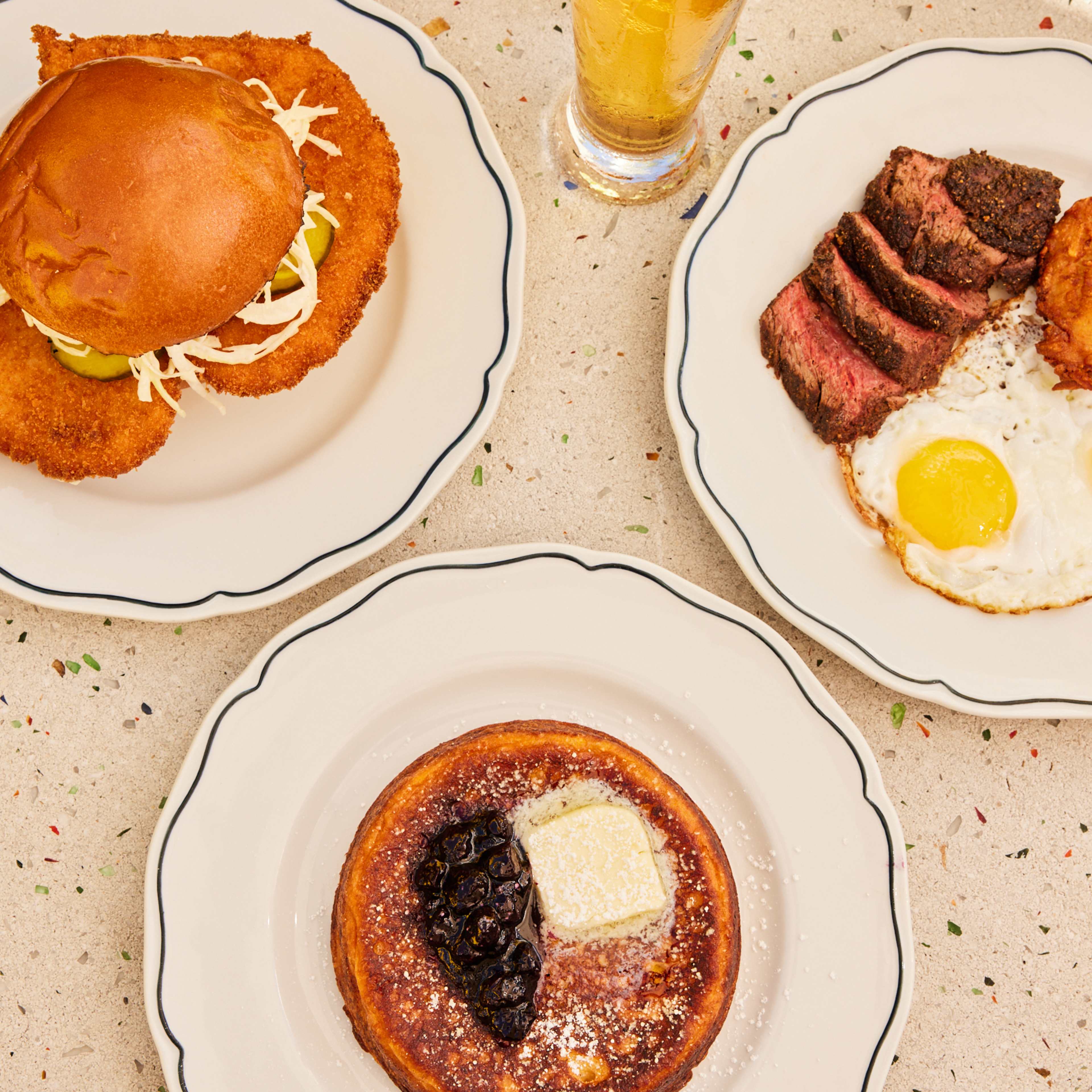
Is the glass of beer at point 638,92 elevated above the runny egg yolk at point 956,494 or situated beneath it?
elevated above

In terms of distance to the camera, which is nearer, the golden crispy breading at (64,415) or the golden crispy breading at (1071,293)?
the golden crispy breading at (64,415)

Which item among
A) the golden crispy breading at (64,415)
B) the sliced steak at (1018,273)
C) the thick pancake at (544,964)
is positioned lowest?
the thick pancake at (544,964)

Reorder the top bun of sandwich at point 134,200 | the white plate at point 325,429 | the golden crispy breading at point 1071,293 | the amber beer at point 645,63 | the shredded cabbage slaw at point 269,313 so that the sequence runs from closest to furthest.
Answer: the top bun of sandwich at point 134,200 → the amber beer at point 645,63 → the shredded cabbage slaw at point 269,313 → the white plate at point 325,429 → the golden crispy breading at point 1071,293

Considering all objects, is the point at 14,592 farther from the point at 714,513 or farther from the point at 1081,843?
the point at 1081,843

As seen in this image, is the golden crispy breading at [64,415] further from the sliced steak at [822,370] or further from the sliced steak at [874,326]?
the sliced steak at [874,326]

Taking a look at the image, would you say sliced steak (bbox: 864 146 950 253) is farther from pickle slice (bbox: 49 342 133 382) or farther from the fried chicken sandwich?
pickle slice (bbox: 49 342 133 382)

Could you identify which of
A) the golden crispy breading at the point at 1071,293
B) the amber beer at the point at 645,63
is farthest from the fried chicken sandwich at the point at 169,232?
the golden crispy breading at the point at 1071,293

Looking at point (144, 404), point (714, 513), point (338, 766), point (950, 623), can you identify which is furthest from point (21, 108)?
point (950, 623)

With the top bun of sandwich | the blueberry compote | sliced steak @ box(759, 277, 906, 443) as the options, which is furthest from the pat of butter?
the top bun of sandwich
